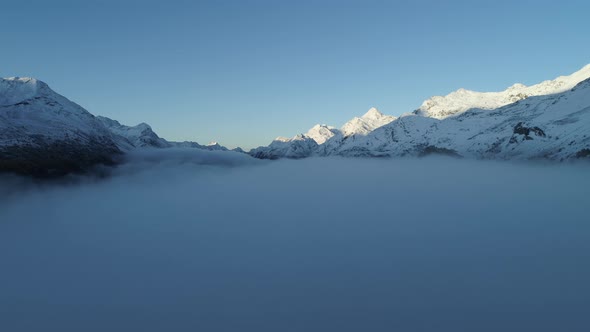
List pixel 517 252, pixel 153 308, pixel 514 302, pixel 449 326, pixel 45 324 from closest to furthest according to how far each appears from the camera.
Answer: pixel 449 326 → pixel 514 302 → pixel 153 308 → pixel 517 252 → pixel 45 324

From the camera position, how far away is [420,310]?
3120 inches

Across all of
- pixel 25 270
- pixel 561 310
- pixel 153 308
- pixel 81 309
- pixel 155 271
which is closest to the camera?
pixel 561 310

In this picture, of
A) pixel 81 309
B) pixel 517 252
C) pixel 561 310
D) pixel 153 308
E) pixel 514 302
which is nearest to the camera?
pixel 561 310

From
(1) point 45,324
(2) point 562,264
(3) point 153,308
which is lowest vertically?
(1) point 45,324

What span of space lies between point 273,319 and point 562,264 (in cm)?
9074

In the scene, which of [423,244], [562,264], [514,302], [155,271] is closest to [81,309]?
[155,271]

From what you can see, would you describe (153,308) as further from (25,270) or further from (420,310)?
(25,270)

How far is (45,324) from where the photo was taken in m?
135

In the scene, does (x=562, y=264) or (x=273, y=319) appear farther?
(x=562, y=264)

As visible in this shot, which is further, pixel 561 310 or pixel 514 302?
pixel 514 302

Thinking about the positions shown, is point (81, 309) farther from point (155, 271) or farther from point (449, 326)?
point (449, 326)

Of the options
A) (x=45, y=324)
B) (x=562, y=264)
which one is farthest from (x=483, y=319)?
(x=45, y=324)

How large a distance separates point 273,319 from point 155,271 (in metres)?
91.0

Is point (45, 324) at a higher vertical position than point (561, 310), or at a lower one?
lower
